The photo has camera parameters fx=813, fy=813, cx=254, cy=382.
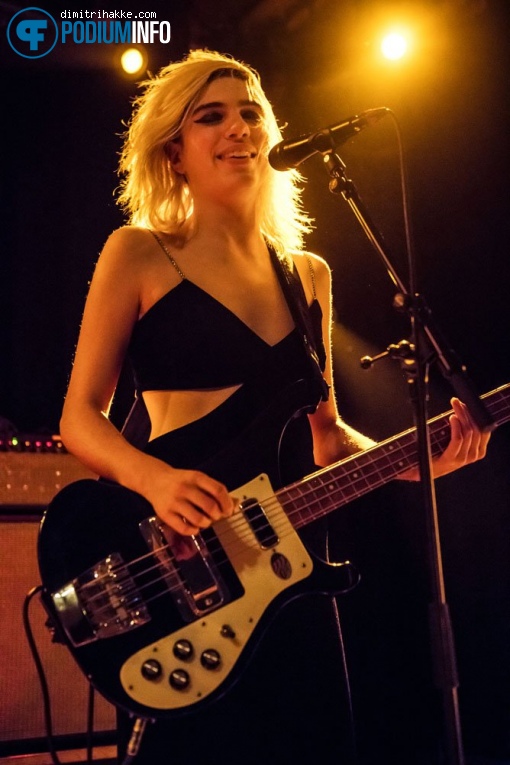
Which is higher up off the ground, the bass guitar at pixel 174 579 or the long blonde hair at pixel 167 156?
the long blonde hair at pixel 167 156

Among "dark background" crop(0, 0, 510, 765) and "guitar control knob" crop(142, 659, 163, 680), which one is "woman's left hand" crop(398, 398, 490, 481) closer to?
"guitar control knob" crop(142, 659, 163, 680)

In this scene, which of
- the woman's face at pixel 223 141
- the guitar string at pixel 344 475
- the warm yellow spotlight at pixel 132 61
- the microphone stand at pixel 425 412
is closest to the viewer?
the microphone stand at pixel 425 412

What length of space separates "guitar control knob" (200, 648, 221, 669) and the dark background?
2.38 metres

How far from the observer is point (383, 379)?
14.1 feet

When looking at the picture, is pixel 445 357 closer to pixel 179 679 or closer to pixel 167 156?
pixel 179 679

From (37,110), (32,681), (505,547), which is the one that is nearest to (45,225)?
(37,110)

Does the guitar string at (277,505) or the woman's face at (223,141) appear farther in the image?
the woman's face at (223,141)

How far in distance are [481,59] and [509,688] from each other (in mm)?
3107

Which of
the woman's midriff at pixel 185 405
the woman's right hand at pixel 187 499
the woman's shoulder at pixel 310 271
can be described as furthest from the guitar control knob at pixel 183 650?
the woman's shoulder at pixel 310 271

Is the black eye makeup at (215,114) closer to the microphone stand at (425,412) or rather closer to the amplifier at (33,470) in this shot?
the microphone stand at (425,412)

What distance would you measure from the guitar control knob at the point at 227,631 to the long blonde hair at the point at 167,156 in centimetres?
114

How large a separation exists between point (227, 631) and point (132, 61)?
330cm

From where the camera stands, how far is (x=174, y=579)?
182 centimetres

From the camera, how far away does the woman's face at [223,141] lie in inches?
92.4
